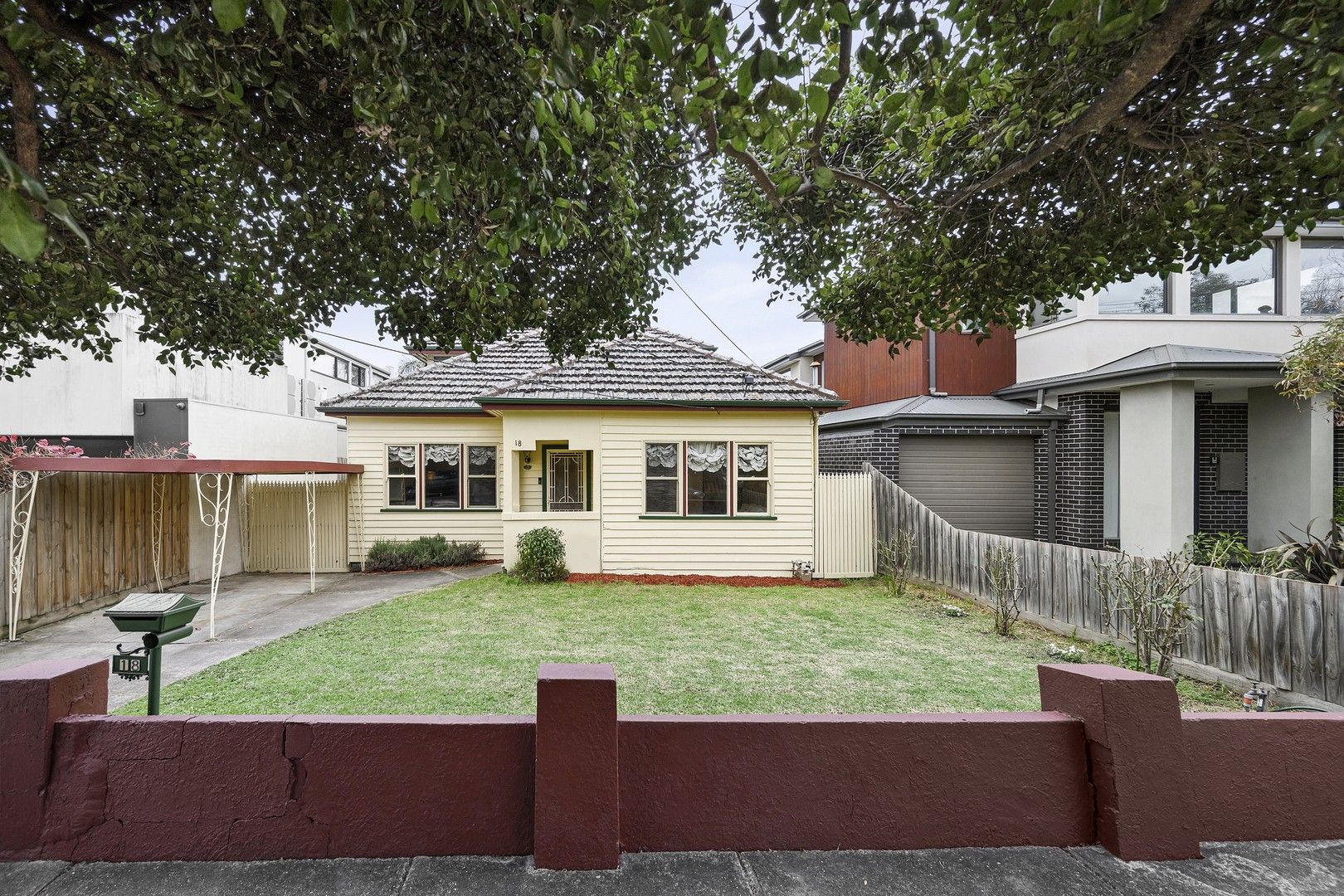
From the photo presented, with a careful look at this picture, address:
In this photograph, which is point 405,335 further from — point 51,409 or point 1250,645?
point 51,409

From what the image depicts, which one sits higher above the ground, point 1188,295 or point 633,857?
point 1188,295

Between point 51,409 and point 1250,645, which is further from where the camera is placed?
point 51,409

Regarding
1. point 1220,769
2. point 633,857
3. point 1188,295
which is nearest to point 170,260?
point 633,857

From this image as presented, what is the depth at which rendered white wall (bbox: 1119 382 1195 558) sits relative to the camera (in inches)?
388

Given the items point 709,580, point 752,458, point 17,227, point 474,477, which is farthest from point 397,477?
point 17,227

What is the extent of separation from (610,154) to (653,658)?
5.06m

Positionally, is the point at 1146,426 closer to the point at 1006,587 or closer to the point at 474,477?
the point at 1006,587

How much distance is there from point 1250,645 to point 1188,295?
31.5 feet

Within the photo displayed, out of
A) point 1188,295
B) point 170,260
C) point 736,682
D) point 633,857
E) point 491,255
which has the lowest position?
point 736,682

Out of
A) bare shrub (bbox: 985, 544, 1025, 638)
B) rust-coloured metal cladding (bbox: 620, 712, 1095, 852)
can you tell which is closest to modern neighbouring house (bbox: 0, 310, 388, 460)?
rust-coloured metal cladding (bbox: 620, 712, 1095, 852)

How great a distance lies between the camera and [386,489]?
41.9ft

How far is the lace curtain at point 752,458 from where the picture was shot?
1127 centimetres

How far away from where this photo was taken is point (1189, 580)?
568 cm

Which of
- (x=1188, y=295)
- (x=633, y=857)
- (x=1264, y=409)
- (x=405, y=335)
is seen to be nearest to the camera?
(x=633, y=857)
